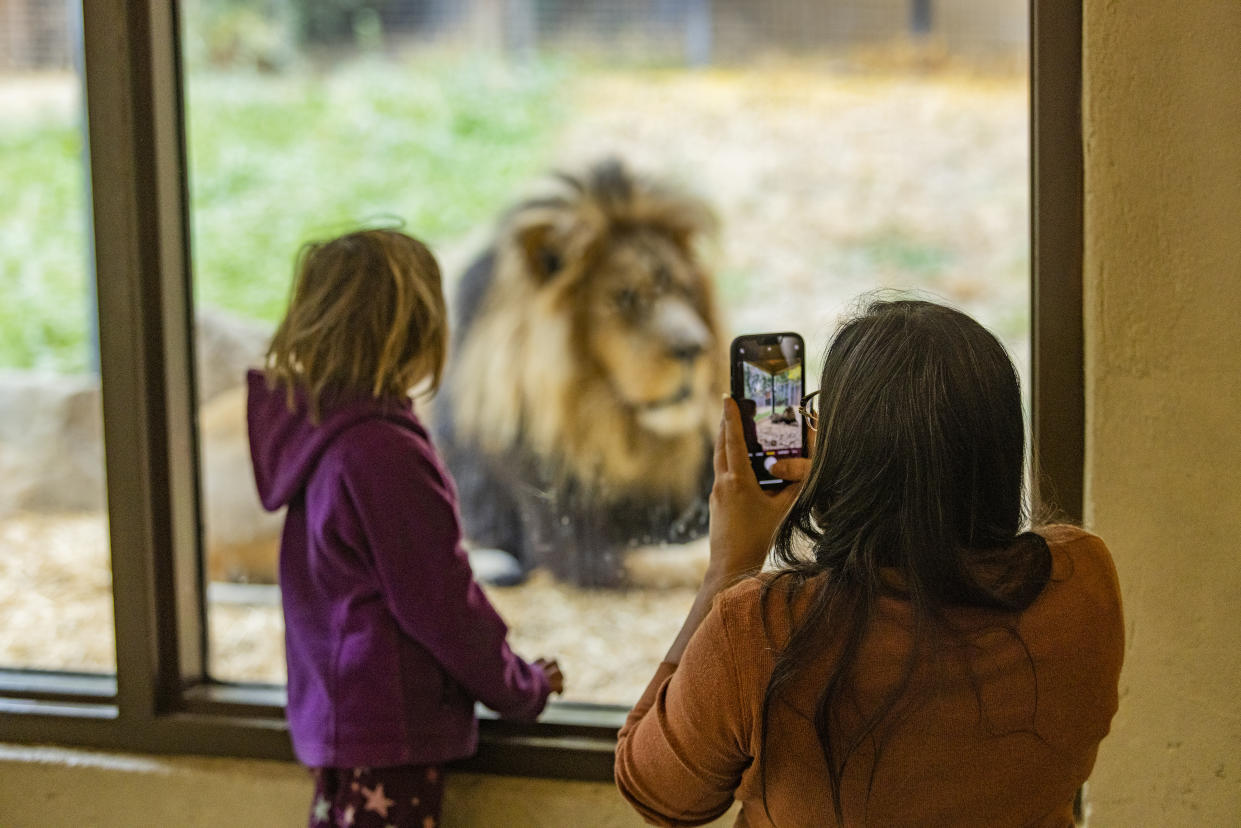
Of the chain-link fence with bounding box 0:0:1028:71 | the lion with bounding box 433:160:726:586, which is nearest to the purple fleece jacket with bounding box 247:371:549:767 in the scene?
the lion with bounding box 433:160:726:586

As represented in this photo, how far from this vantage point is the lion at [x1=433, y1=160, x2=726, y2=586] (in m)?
2.43

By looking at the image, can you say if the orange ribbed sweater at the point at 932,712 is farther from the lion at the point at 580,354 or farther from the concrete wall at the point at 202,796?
the lion at the point at 580,354

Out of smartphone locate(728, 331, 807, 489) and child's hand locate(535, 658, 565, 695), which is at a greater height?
smartphone locate(728, 331, 807, 489)

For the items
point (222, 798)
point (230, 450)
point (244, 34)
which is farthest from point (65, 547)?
point (244, 34)

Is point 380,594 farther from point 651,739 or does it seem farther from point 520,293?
point 520,293

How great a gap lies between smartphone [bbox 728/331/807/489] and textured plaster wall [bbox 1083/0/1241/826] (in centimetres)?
43

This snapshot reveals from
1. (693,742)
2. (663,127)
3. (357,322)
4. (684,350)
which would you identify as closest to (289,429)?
(357,322)

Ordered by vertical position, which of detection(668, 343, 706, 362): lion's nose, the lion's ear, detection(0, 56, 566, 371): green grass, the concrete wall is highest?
detection(0, 56, 566, 371): green grass

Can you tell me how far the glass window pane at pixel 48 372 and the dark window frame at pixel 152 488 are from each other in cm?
40

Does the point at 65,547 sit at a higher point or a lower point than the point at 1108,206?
lower

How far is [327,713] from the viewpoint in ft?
4.14

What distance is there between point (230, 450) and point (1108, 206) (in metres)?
2.09

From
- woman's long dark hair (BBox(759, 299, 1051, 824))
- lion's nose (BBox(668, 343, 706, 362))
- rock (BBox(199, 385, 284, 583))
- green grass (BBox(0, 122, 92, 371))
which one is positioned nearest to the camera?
woman's long dark hair (BBox(759, 299, 1051, 824))

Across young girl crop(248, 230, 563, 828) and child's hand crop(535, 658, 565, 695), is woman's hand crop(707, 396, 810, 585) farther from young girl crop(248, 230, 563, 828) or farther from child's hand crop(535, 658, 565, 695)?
child's hand crop(535, 658, 565, 695)
